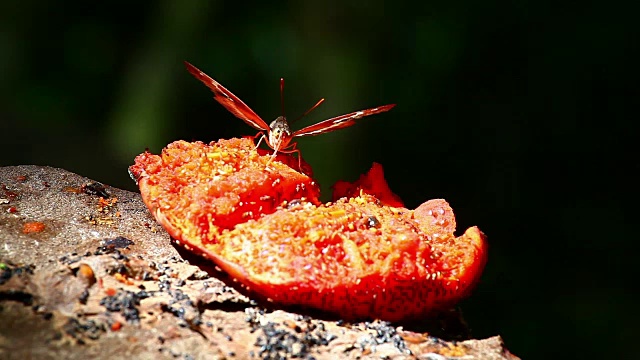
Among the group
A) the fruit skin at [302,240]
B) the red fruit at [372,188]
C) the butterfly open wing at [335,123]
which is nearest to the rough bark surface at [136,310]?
the fruit skin at [302,240]

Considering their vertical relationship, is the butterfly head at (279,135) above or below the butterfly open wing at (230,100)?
below

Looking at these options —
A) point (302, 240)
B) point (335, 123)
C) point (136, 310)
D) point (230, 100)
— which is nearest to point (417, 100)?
point (335, 123)

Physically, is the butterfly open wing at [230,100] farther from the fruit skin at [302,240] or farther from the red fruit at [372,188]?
the red fruit at [372,188]

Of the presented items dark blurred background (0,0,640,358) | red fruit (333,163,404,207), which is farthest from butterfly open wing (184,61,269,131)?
red fruit (333,163,404,207)

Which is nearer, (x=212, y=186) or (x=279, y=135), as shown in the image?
(x=212, y=186)

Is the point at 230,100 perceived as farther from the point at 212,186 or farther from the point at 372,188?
the point at 372,188

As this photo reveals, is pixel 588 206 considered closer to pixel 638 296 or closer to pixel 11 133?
pixel 638 296

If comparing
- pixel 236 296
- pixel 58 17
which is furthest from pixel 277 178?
pixel 58 17
